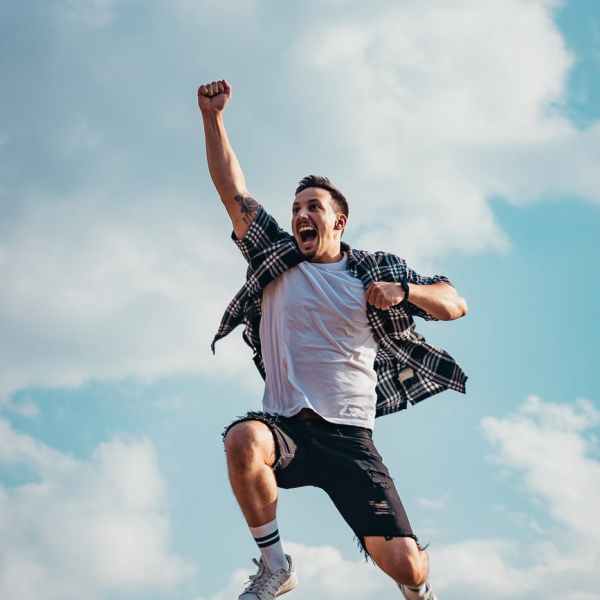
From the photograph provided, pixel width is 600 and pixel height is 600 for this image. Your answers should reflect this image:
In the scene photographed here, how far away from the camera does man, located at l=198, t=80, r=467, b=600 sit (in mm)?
6348

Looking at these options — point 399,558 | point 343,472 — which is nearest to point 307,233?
point 343,472

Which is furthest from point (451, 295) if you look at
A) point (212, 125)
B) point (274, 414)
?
point (212, 125)

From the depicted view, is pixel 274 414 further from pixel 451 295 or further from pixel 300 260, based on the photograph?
pixel 451 295

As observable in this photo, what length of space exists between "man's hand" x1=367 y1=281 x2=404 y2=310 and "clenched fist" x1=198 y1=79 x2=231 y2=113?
6.53 feet

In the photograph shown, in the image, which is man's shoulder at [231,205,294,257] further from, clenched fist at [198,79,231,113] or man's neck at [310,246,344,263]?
clenched fist at [198,79,231,113]

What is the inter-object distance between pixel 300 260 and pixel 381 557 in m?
2.19

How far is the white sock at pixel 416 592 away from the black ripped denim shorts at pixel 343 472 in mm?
374

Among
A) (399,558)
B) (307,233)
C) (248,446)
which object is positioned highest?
(307,233)

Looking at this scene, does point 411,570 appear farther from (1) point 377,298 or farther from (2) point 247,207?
(2) point 247,207

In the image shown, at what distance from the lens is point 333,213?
7406 millimetres

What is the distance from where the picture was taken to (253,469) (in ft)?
20.1

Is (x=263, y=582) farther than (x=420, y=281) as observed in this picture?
No

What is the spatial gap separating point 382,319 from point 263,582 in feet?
6.74

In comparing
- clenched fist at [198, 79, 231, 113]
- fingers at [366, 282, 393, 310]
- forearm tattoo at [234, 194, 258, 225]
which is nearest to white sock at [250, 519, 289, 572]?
fingers at [366, 282, 393, 310]
